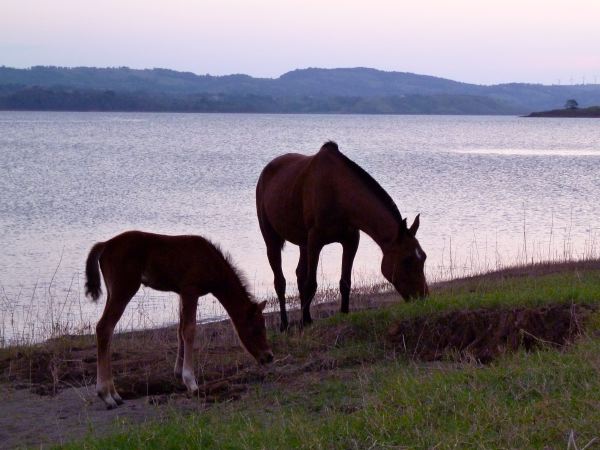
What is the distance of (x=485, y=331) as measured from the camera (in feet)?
29.4

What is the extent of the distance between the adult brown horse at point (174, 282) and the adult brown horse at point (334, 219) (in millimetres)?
2177

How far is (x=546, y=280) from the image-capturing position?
1135 cm

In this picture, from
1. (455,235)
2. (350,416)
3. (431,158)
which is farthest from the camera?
(431,158)

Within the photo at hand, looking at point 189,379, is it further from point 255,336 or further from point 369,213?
point 369,213

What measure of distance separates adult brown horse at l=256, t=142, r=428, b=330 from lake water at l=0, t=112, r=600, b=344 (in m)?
3.49

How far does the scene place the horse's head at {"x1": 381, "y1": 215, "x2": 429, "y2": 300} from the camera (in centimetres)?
983

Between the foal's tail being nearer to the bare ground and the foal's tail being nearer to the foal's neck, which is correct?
the bare ground

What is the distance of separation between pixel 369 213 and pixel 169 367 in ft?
8.89

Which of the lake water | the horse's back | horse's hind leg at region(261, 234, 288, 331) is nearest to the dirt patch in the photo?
the horse's back

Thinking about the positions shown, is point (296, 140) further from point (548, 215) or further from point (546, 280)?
point (546, 280)

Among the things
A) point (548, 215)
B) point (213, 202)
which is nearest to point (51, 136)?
point (213, 202)

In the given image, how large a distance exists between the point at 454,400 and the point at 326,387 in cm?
147

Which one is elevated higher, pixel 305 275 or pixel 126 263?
pixel 126 263

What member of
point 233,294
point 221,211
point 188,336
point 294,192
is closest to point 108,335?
point 188,336
